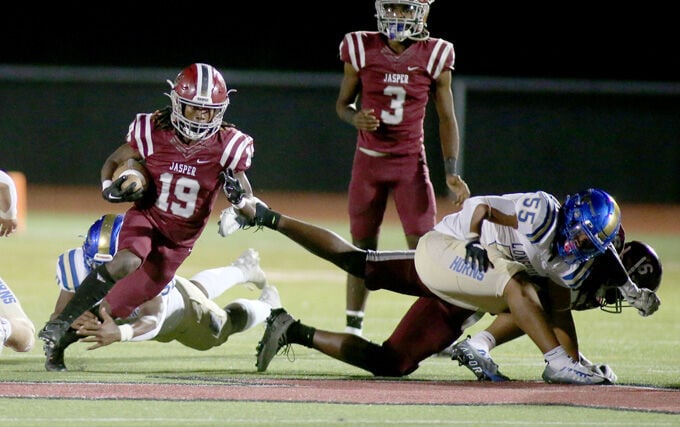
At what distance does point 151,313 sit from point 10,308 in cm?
66

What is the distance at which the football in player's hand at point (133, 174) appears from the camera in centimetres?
585

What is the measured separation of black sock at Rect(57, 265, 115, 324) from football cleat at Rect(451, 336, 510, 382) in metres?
1.63

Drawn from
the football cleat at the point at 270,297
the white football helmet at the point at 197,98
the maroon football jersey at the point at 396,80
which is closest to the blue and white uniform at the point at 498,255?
the white football helmet at the point at 197,98

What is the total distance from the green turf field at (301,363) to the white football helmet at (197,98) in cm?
96

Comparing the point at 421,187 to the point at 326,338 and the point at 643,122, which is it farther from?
the point at 643,122

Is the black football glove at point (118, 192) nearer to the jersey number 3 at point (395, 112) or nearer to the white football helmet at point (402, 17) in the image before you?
the jersey number 3 at point (395, 112)

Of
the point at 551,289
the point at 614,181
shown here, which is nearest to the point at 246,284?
the point at 551,289

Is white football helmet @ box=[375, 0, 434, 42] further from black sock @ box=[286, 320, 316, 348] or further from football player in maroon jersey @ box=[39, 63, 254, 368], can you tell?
black sock @ box=[286, 320, 316, 348]

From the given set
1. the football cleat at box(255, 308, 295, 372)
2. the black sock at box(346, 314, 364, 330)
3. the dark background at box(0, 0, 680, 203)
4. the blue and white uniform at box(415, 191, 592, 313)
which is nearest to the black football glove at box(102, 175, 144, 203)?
the football cleat at box(255, 308, 295, 372)

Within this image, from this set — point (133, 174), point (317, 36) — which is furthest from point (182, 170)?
point (317, 36)

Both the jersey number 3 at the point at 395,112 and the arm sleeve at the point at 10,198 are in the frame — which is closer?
the arm sleeve at the point at 10,198

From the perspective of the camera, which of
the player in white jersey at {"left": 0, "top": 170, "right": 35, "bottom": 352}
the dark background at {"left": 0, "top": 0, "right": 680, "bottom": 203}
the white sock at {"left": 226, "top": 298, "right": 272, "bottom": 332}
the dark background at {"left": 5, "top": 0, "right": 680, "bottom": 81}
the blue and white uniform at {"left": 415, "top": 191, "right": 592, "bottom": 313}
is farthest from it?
the dark background at {"left": 5, "top": 0, "right": 680, "bottom": 81}

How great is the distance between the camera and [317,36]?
2297 cm

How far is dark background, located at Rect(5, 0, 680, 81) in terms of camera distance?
21875mm
